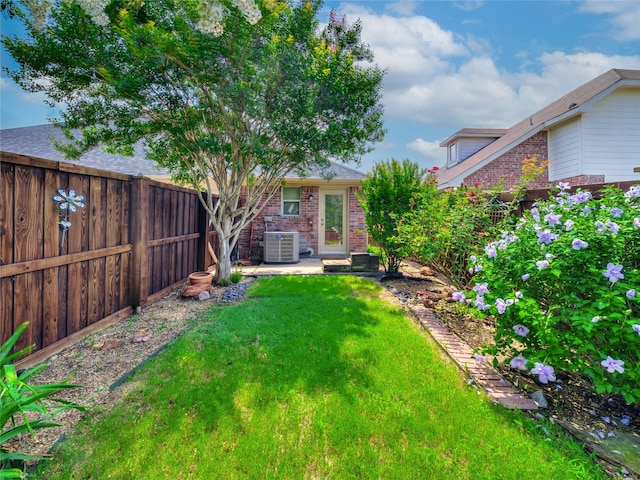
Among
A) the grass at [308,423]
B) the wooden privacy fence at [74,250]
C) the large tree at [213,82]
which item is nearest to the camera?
the grass at [308,423]

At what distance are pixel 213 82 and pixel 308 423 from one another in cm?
495

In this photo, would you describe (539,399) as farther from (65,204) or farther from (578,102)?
(578,102)

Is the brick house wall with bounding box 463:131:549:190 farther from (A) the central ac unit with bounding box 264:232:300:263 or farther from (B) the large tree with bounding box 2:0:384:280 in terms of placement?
(A) the central ac unit with bounding box 264:232:300:263

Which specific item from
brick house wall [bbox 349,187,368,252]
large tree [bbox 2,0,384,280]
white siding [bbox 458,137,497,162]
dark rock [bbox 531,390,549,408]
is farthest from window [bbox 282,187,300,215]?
white siding [bbox 458,137,497,162]

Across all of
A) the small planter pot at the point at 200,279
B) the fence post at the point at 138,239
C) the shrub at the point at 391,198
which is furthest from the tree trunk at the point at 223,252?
the shrub at the point at 391,198

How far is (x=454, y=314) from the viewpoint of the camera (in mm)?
4465

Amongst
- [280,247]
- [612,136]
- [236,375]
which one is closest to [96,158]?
[280,247]

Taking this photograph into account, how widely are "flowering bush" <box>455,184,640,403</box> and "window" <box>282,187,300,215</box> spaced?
8.22 m

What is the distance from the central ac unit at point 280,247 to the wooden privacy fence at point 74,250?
158 inches

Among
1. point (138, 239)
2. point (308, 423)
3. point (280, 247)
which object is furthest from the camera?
point (280, 247)

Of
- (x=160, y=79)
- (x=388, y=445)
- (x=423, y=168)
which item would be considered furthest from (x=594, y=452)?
(x=160, y=79)

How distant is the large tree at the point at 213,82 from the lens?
445cm

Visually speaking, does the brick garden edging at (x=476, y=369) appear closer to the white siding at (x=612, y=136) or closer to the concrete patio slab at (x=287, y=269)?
the concrete patio slab at (x=287, y=269)

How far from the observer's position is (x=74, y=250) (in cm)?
326
